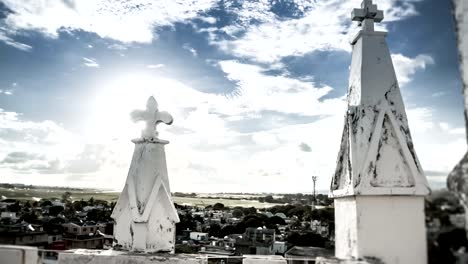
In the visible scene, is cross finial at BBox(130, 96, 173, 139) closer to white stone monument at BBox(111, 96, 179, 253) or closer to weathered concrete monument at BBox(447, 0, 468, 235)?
white stone monument at BBox(111, 96, 179, 253)

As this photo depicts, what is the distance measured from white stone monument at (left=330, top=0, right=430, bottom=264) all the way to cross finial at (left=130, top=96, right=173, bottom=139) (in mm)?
2300

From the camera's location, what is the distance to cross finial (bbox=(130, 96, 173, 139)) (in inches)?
199

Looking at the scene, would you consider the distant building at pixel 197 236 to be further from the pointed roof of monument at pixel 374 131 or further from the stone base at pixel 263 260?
the pointed roof of monument at pixel 374 131

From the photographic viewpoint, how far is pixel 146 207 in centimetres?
452

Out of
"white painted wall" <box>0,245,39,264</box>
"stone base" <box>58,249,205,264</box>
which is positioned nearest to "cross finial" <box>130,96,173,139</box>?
"stone base" <box>58,249,205,264</box>

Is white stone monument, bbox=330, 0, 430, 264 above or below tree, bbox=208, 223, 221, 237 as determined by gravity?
above

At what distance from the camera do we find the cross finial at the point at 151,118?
16.6 ft

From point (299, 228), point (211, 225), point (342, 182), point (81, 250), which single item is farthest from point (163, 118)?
point (211, 225)

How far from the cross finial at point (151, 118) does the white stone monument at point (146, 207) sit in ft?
0.39

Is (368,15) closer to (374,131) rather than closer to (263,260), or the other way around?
(374,131)

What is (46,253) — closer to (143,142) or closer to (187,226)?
(143,142)

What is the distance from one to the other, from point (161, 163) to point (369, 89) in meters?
2.59

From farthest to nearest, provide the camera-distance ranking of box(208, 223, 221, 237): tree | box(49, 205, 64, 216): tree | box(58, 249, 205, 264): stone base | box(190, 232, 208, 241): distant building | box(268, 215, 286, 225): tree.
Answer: box(268, 215, 286, 225): tree, box(208, 223, 221, 237): tree, box(49, 205, 64, 216): tree, box(190, 232, 208, 241): distant building, box(58, 249, 205, 264): stone base

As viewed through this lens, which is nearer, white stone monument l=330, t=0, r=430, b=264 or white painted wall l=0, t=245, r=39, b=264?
white stone monument l=330, t=0, r=430, b=264
